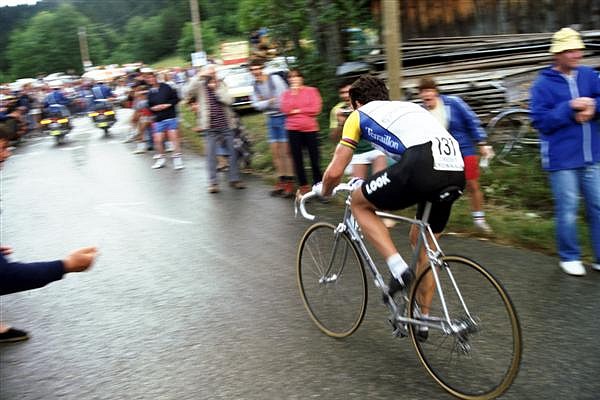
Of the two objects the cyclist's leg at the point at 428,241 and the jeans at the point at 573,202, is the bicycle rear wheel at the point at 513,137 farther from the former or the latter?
the cyclist's leg at the point at 428,241

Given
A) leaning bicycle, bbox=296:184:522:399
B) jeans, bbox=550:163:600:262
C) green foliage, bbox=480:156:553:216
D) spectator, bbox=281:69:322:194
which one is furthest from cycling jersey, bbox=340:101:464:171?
spectator, bbox=281:69:322:194

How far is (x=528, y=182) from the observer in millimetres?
8227

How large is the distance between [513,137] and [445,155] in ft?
21.6

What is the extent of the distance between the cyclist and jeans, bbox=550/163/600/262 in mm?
2005

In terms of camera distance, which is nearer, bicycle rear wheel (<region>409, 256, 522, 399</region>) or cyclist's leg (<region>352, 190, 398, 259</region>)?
bicycle rear wheel (<region>409, 256, 522, 399</region>)

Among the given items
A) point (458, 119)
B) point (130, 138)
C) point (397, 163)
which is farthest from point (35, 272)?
point (130, 138)

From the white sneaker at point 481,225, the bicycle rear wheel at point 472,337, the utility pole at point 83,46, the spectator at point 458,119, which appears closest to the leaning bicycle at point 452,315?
the bicycle rear wheel at point 472,337

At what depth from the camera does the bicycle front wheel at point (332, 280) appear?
4391 millimetres

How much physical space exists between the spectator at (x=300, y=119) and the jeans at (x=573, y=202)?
4201 mm

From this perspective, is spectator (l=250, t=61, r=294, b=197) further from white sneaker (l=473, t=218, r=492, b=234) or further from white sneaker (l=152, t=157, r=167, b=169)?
white sneaker (l=152, t=157, r=167, b=169)

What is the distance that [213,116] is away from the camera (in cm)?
1036

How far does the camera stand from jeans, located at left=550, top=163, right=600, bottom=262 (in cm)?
543

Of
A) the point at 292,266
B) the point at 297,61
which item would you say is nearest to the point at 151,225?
the point at 292,266

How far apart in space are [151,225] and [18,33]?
123 meters
